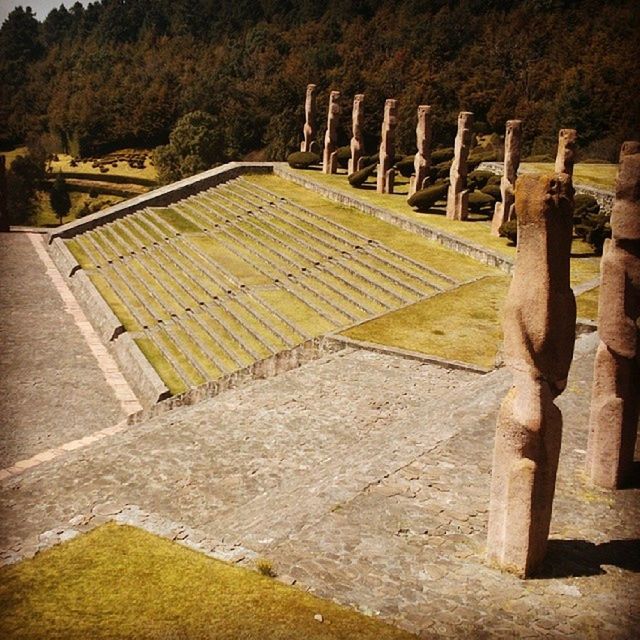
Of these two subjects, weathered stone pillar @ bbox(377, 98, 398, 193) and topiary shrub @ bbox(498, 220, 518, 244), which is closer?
topiary shrub @ bbox(498, 220, 518, 244)

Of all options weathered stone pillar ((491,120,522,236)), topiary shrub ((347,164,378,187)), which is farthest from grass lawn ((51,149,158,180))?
weathered stone pillar ((491,120,522,236))

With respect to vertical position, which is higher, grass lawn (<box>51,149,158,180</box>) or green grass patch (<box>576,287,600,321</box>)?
green grass patch (<box>576,287,600,321</box>)

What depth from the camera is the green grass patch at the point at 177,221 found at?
3217 cm

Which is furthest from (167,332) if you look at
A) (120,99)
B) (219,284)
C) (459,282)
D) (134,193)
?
(120,99)

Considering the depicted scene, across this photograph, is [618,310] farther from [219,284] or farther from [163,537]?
[219,284]

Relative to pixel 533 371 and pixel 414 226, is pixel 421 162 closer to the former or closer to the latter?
pixel 414 226

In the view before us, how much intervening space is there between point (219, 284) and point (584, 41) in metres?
42.3

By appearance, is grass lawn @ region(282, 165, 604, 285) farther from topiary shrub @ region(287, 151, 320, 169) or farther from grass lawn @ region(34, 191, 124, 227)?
grass lawn @ region(34, 191, 124, 227)

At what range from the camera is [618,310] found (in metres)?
9.64

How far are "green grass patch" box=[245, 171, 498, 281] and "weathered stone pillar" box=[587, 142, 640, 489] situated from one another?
42.2 ft

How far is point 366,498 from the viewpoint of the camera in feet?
32.7

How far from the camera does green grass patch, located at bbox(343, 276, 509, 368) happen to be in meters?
17.1

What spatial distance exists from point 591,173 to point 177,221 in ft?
59.6

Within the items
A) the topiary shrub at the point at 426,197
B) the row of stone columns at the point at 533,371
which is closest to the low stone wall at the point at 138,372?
the row of stone columns at the point at 533,371
